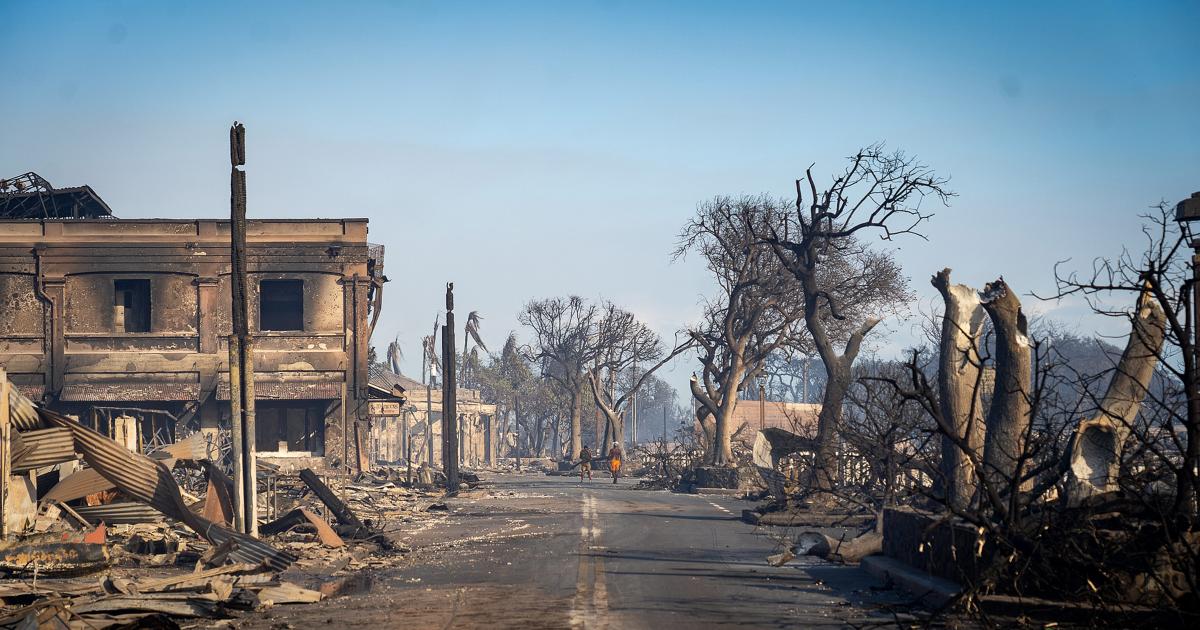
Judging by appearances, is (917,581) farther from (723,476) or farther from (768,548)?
(723,476)

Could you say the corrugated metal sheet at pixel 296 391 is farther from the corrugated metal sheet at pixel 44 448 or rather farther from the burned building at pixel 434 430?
the burned building at pixel 434 430

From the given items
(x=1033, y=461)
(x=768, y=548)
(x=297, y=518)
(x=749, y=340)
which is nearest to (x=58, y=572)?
(x=297, y=518)

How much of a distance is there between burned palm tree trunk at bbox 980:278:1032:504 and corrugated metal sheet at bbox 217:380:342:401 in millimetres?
32250

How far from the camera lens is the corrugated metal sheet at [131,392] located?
42719mm

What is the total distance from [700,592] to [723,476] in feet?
94.2

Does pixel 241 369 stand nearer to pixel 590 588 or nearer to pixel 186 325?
pixel 590 588

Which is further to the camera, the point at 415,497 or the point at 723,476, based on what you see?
the point at 723,476

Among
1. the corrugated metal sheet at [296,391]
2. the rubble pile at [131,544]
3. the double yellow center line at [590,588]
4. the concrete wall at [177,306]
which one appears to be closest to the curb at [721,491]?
the concrete wall at [177,306]

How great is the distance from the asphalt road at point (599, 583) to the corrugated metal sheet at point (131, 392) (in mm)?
21531

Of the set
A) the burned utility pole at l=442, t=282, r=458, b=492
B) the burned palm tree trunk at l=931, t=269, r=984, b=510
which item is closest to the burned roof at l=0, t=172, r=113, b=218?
the burned utility pole at l=442, t=282, r=458, b=492

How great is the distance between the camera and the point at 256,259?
145 ft

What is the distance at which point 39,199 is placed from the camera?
51.0m

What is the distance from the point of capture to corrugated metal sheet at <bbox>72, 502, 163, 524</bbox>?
18.5m

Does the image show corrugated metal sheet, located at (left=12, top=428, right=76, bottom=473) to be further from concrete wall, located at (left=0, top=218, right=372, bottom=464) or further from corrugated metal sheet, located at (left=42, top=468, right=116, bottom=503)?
concrete wall, located at (left=0, top=218, right=372, bottom=464)
